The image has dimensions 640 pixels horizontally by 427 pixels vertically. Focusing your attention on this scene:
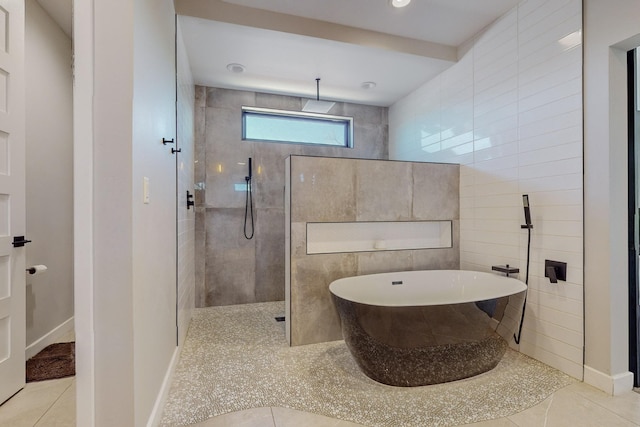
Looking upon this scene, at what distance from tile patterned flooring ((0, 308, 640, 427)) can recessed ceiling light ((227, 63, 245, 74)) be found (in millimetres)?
3003

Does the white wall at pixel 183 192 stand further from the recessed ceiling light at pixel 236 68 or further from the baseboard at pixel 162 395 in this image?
the recessed ceiling light at pixel 236 68

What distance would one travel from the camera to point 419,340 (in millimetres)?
1967

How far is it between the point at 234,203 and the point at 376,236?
1.86m

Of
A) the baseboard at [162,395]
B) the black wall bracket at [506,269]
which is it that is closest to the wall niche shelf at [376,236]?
the black wall bracket at [506,269]

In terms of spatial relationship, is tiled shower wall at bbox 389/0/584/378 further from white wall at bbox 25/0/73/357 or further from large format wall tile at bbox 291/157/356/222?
white wall at bbox 25/0/73/357

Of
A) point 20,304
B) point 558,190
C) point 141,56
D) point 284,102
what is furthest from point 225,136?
point 558,190

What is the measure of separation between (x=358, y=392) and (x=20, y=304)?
1.91 metres

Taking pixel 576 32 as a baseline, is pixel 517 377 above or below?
below

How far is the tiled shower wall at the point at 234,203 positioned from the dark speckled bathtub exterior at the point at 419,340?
205 cm

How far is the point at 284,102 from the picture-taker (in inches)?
163

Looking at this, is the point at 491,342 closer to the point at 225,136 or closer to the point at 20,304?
the point at 20,304

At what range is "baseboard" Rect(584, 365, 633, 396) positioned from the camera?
199 centimetres

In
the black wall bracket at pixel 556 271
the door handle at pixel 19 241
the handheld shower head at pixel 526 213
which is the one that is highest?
the handheld shower head at pixel 526 213

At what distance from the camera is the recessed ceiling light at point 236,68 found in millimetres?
3322
